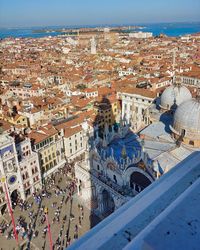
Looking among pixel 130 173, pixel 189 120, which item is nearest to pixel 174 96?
pixel 189 120

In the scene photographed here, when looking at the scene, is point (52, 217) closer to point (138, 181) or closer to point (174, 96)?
point (138, 181)

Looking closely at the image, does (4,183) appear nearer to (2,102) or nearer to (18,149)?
(18,149)

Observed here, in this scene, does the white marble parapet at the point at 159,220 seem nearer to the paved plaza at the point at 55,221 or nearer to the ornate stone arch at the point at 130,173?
the ornate stone arch at the point at 130,173

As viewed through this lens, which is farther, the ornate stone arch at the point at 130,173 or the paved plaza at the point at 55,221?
the paved plaza at the point at 55,221

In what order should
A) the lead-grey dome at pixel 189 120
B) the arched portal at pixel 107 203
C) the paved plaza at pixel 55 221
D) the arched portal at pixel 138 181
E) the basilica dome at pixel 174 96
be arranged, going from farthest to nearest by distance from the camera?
the basilica dome at pixel 174 96, the arched portal at pixel 107 203, the paved plaza at pixel 55 221, the lead-grey dome at pixel 189 120, the arched portal at pixel 138 181

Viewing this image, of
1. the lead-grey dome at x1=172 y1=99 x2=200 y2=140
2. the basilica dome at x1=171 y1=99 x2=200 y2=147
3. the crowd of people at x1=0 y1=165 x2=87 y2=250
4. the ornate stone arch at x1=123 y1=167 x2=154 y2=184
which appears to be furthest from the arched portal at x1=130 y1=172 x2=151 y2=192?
the crowd of people at x1=0 y1=165 x2=87 y2=250

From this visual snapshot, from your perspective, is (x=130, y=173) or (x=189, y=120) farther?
(x=130, y=173)

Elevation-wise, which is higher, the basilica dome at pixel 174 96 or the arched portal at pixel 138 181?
the basilica dome at pixel 174 96

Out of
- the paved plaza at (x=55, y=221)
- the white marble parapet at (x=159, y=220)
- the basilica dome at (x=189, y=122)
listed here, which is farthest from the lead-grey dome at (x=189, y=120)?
the white marble parapet at (x=159, y=220)
